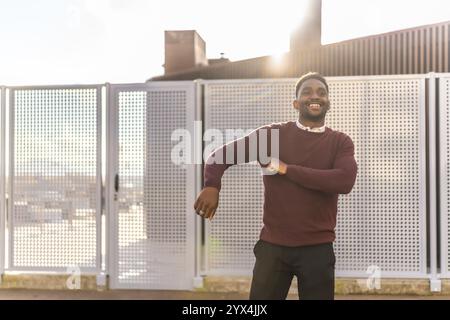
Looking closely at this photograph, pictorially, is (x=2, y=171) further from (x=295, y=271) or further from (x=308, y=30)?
(x=308, y=30)

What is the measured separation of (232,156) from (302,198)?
0.40 meters

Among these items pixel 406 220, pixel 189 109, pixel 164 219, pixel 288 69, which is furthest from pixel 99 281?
pixel 288 69

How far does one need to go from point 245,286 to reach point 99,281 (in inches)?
64.6

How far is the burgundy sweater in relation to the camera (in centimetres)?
255

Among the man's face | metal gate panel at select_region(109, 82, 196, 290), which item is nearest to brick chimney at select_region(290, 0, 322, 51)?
metal gate panel at select_region(109, 82, 196, 290)

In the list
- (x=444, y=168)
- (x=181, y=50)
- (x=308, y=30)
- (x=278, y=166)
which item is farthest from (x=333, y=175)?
(x=181, y=50)

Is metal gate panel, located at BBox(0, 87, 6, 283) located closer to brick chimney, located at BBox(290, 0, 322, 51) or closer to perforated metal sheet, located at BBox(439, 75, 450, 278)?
perforated metal sheet, located at BBox(439, 75, 450, 278)

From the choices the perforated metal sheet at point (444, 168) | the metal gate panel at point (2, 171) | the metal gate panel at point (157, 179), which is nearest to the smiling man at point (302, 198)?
the metal gate panel at point (157, 179)

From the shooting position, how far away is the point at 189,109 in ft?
19.1

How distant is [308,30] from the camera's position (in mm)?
13773

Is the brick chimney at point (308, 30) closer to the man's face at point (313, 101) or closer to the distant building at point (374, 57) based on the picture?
the distant building at point (374, 57)

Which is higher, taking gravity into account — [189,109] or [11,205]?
[189,109]

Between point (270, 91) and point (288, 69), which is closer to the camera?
point (270, 91)

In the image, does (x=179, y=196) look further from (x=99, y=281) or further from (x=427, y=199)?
(x=427, y=199)
